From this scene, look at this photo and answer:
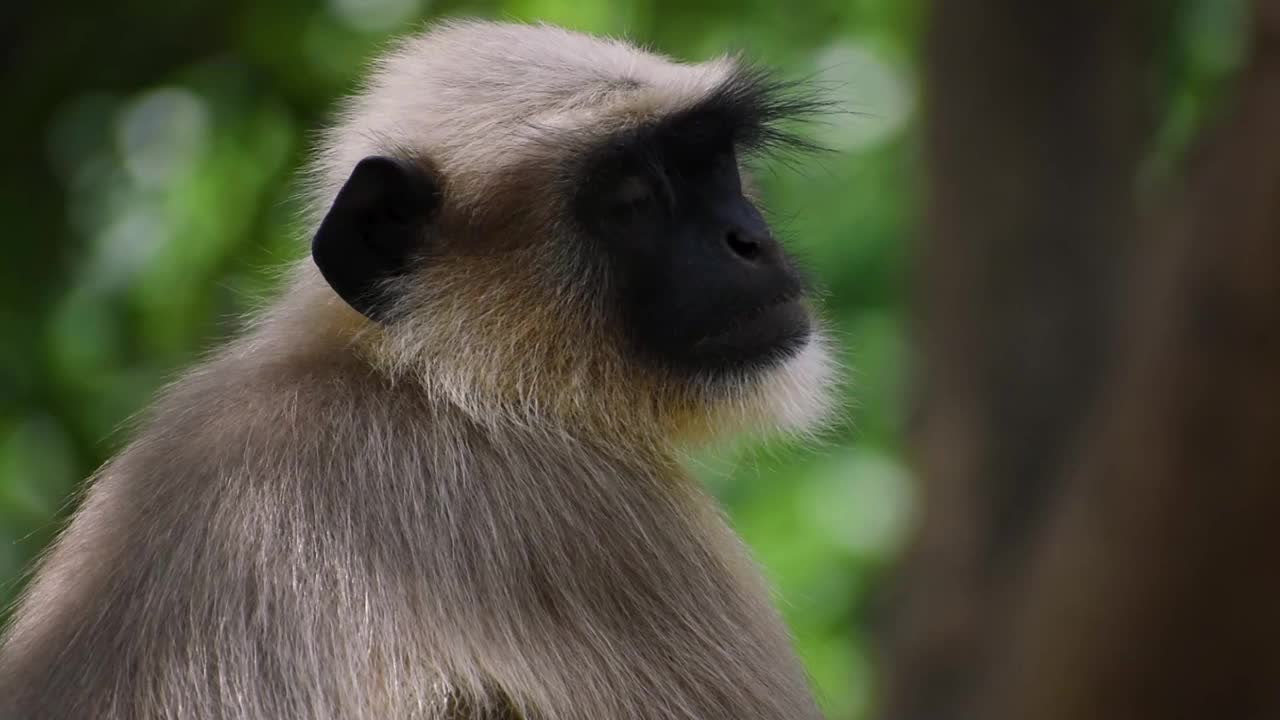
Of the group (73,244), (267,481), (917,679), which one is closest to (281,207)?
(73,244)

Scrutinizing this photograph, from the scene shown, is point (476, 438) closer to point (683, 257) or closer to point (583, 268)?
point (583, 268)

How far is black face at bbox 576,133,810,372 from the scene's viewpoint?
15.8 feet

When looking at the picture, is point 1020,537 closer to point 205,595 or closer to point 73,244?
point 73,244

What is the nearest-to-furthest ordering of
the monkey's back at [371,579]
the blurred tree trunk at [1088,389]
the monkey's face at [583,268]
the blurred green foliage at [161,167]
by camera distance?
1. the monkey's back at [371,579]
2. the blurred tree trunk at [1088,389]
3. the monkey's face at [583,268]
4. the blurred green foliage at [161,167]

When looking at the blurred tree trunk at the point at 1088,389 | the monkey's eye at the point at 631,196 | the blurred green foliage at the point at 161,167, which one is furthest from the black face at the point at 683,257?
the blurred green foliage at the point at 161,167

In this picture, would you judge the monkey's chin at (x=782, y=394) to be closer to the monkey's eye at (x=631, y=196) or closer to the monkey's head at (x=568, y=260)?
the monkey's head at (x=568, y=260)

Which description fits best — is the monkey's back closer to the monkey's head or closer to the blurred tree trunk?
the monkey's head

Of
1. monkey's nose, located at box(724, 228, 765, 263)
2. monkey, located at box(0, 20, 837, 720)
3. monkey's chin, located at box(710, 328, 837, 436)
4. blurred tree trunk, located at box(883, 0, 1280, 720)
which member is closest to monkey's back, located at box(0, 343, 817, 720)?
monkey, located at box(0, 20, 837, 720)

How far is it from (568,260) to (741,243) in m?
0.45

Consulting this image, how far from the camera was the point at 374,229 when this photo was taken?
4.70 metres

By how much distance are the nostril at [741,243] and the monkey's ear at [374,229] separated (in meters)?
0.75

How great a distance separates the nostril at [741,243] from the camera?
16.0ft

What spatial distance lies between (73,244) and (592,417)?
427cm

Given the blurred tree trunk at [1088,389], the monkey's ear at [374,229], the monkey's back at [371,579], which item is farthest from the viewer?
the monkey's ear at [374,229]
